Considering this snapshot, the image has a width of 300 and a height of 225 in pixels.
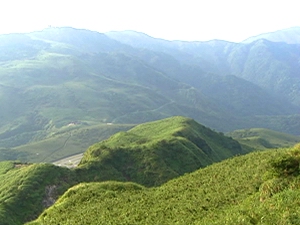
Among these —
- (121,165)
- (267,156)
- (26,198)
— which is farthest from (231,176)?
(121,165)

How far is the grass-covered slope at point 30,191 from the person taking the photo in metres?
93.3

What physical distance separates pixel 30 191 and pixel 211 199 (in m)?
70.2

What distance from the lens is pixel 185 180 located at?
58.8 m

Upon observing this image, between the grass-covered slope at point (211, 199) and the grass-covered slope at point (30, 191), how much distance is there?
36.4m

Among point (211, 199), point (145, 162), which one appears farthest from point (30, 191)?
point (211, 199)

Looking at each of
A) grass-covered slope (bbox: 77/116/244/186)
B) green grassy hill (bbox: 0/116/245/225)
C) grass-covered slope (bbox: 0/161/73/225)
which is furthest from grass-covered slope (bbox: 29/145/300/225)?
grass-covered slope (bbox: 77/116/244/186)

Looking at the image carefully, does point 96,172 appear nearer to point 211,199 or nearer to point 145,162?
point 145,162

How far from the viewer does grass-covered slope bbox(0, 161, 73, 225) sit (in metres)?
93.3

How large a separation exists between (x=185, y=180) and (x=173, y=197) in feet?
30.0

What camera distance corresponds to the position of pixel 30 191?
102m

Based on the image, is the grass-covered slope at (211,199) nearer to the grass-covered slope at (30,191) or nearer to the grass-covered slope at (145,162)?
the grass-covered slope at (30,191)

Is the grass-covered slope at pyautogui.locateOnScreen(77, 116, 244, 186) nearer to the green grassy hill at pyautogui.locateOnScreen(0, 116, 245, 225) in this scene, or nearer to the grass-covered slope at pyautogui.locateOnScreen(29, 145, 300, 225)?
the green grassy hill at pyautogui.locateOnScreen(0, 116, 245, 225)

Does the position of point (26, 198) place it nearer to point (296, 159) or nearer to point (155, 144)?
point (155, 144)

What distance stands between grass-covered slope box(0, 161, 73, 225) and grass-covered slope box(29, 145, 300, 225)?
36.4 metres
